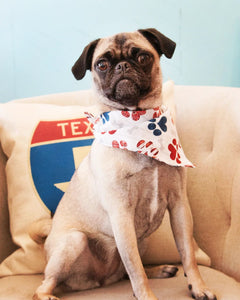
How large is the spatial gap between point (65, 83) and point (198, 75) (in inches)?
29.0

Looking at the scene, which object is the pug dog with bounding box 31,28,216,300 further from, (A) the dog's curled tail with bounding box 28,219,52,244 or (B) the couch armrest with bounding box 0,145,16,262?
(B) the couch armrest with bounding box 0,145,16,262

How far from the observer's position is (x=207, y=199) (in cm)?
146

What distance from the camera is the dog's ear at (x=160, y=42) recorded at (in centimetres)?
115

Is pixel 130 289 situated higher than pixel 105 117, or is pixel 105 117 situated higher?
pixel 105 117

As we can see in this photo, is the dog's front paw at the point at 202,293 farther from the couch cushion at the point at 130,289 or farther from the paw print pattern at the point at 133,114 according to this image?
the paw print pattern at the point at 133,114

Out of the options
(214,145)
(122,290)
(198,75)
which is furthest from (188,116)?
(122,290)

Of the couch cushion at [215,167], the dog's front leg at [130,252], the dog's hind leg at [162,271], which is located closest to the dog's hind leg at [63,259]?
the dog's front leg at [130,252]

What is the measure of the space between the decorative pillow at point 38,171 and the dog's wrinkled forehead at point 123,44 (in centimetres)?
38

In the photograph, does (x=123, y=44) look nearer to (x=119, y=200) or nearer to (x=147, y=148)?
(x=147, y=148)

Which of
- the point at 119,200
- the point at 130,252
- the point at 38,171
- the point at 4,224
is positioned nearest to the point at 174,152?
the point at 119,200

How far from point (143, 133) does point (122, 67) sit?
21 cm

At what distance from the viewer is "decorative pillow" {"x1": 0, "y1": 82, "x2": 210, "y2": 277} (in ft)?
4.50

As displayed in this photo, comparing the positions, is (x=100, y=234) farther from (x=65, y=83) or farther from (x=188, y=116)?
(x=65, y=83)

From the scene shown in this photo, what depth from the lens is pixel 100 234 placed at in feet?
4.06
